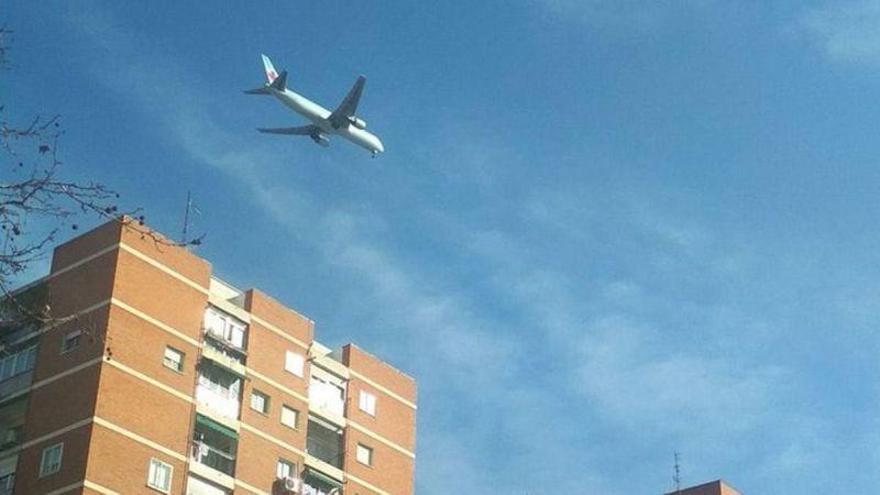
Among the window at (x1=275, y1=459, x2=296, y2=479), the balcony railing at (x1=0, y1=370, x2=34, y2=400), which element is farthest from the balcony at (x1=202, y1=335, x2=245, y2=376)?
the balcony railing at (x1=0, y1=370, x2=34, y2=400)

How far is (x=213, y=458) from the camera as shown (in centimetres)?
5722

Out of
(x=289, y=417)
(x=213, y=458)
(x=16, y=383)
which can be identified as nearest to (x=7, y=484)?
(x=16, y=383)

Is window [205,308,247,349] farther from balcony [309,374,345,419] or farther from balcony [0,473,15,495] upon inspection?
balcony [0,473,15,495]

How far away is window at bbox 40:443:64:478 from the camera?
52625 mm

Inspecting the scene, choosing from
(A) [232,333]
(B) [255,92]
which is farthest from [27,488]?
(B) [255,92]

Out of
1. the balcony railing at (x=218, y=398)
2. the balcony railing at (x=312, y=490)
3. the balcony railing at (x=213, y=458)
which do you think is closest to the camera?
the balcony railing at (x=213, y=458)

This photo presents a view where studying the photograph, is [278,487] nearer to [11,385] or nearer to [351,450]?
[351,450]

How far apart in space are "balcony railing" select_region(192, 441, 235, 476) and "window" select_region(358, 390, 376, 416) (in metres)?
8.63

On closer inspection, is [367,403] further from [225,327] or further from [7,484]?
[7,484]

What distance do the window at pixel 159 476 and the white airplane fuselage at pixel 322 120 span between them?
27311mm

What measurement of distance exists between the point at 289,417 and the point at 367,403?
5.25m

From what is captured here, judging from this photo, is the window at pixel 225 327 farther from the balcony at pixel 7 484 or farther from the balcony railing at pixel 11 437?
the balcony at pixel 7 484

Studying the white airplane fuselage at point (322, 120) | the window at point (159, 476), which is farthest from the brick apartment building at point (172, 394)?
the white airplane fuselage at point (322, 120)

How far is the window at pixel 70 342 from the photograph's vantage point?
2188 inches
